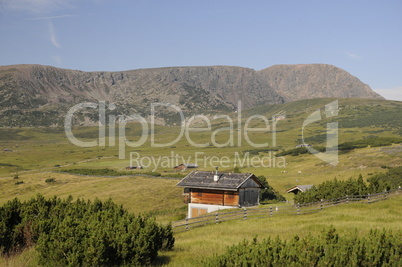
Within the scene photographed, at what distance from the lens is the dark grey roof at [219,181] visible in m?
55.4

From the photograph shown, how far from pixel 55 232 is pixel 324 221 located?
20.4 meters

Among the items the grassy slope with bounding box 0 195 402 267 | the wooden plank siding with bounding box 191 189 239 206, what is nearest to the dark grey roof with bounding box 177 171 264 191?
the wooden plank siding with bounding box 191 189 239 206

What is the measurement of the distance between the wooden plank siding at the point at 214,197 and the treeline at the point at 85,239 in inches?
1452

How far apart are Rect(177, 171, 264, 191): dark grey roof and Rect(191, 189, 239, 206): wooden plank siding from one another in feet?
3.76

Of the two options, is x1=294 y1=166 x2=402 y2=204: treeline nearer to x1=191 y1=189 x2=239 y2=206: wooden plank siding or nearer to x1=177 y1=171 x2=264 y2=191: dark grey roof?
x1=177 y1=171 x2=264 y2=191: dark grey roof

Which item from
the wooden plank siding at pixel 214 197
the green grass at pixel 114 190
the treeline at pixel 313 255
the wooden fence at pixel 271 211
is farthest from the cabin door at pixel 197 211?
the treeline at pixel 313 255

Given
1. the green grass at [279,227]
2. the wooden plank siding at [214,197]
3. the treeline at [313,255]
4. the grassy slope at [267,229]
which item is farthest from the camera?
the wooden plank siding at [214,197]

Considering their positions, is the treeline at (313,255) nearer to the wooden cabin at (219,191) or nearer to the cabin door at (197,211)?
the wooden cabin at (219,191)

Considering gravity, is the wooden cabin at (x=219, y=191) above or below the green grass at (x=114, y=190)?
above

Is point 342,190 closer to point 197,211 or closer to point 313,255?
point 197,211

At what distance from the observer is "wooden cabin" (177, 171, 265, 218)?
182ft

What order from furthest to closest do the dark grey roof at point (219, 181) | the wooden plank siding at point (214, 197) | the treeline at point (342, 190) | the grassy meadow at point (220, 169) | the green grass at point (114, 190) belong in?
the green grass at point (114, 190)
the wooden plank siding at point (214, 197)
the dark grey roof at point (219, 181)
the treeline at point (342, 190)
the grassy meadow at point (220, 169)

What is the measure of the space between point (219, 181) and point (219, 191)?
147 cm

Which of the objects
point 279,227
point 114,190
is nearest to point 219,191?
point 279,227
